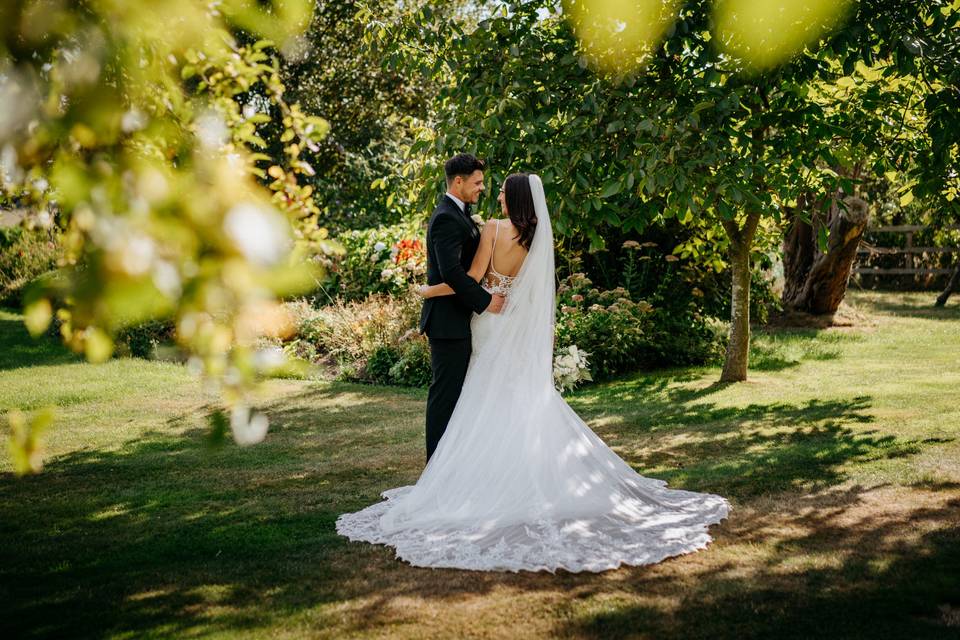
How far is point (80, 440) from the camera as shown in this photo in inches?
294

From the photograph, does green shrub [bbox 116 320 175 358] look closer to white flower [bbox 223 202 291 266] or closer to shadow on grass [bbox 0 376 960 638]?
shadow on grass [bbox 0 376 960 638]

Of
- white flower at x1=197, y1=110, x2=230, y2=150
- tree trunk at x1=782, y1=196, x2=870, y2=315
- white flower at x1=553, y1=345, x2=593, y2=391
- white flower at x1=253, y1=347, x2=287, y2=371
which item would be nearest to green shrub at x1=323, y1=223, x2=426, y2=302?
white flower at x1=553, y1=345, x2=593, y2=391

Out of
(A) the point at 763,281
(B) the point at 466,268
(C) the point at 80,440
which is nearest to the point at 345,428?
(C) the point at 80,440

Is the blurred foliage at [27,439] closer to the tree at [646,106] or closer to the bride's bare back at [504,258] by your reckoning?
the bride's bare back at [504,258]

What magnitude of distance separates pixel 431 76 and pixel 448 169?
2.69 m

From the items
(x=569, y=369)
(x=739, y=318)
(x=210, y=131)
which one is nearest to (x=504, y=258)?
(x=210, y=131)

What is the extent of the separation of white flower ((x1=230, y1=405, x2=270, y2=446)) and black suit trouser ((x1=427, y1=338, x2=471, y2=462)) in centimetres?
369

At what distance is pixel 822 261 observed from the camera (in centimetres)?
Answer: 1377

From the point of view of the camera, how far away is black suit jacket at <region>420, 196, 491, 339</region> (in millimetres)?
5129

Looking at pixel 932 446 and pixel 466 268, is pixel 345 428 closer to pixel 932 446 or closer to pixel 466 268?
pixel 466 268

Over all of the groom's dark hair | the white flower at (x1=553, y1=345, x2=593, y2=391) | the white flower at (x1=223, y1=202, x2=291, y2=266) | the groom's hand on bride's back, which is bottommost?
the white flower at (x1=553, y1=345, x2=593, y2=391)

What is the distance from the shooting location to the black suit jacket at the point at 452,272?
5.13 meters

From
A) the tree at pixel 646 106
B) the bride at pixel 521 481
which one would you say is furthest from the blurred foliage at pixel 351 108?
the bride at pixel 521 481

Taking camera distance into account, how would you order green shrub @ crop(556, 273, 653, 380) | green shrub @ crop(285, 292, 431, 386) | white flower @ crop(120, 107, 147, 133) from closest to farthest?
white flower @ crop(120, 107, 147, 133)
green shrub @ crop(556, 273, 653, 380)
green shrub @ crop(285, 292, 431, 386)
